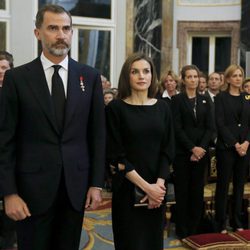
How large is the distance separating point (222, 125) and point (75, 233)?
93.8 inches

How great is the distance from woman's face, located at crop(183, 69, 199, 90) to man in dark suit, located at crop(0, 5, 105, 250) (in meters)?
2.11

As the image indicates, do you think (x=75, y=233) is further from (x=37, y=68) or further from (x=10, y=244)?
(x=10, y=244)

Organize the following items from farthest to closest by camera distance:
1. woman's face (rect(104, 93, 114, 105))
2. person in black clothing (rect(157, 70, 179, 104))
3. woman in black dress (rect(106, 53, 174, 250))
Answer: woman's face (rect(104, 93, 114, 105)) → person in black clothing (rect(157, 70, 179, 104)) → woman in black dress (rect(106, 53, 174, 250))

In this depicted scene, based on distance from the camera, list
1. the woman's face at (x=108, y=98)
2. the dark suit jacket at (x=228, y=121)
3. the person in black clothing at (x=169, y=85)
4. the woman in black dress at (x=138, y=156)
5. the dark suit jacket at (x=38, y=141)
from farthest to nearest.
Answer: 1. the woman's face at (x=108, y=98)
2. the person in black clothing at (x=169, y=85)
3. the dark suit jacket at (x=228, y=121)
4. the woman in black dress at (x=138, y=156)
5. the dark suit jacket at (x=38, y=141)

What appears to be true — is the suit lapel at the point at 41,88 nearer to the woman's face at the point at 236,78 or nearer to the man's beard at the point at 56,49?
the man's beard at the point at 56,49

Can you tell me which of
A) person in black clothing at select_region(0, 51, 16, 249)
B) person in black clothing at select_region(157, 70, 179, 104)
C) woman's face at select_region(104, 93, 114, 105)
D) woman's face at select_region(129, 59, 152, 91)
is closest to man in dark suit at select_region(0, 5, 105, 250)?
woman's face at select_region(129, 59, 152, 91)

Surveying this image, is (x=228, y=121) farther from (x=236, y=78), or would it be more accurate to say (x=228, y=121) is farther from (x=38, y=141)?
(x=38, y=141)

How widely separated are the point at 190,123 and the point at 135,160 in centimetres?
156

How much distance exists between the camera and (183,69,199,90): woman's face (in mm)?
4489

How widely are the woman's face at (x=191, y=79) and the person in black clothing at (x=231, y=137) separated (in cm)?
27

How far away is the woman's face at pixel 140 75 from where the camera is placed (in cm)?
304

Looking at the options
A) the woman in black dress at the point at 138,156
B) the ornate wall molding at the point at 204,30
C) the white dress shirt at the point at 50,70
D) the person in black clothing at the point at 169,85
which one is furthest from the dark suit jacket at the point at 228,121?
the ornate wall molding at the point at 204,30

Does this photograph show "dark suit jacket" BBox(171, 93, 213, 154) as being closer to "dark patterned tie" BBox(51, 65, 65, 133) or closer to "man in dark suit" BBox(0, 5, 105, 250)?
"man in dark suit" BBox(0, 5, 105, 250)

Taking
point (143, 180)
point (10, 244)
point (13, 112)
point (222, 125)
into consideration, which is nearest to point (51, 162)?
point (13, 112)
